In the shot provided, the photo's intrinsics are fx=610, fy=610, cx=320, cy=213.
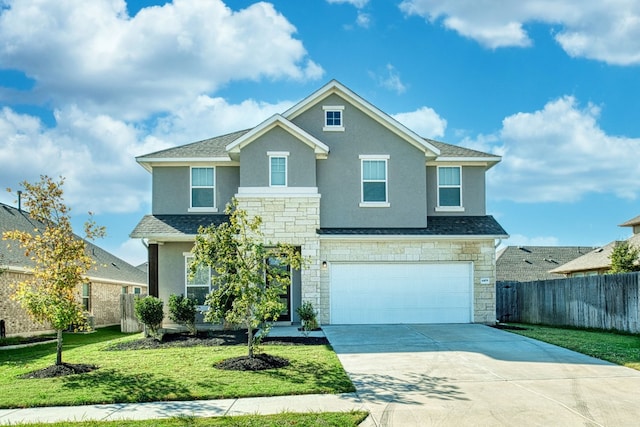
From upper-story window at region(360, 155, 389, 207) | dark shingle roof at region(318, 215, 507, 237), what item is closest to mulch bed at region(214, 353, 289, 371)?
dark shingle roof at region(318, 215, 507, 237)

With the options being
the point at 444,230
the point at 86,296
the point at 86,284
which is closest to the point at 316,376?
the point at 444,230

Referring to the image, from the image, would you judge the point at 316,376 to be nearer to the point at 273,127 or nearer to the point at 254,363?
the point at 254,363

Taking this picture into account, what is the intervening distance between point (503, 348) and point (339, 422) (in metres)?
7.11

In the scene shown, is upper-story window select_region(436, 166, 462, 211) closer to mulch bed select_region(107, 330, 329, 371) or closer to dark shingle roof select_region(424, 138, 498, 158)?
dark shingle roof select_region(424, 138, 498, 158)

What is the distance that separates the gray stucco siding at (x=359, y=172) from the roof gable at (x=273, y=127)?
2.75 ft

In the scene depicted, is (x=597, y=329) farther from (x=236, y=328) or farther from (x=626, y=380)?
(x=236, y=328)

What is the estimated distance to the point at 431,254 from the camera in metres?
19.4

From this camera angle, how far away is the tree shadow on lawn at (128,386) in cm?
946

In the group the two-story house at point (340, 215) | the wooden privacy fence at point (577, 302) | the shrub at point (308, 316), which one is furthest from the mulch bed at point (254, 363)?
the wooden privacy fence at point (577, 302)

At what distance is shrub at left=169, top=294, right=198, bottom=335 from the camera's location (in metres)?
17.4

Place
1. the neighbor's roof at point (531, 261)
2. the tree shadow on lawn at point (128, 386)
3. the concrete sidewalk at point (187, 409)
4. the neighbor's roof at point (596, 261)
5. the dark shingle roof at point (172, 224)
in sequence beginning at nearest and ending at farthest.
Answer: the concrete sidewalk at point (187, 409) → the tree shadow on lawn at point (128, 386) → the dark shingle roof at point (172, 224) → the neighbor's roof at point (596, 261) → the neighbor's roof at point (531, 261)

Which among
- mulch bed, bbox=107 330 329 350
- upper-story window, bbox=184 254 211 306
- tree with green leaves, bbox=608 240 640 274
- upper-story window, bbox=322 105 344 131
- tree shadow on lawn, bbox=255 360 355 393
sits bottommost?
mulch bed, bbox=107 330 329 350

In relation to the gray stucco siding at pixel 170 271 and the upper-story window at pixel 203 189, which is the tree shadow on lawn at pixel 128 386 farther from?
the upper-story window at pixel 203 189

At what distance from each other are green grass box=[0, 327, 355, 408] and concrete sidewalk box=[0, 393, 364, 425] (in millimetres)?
258
